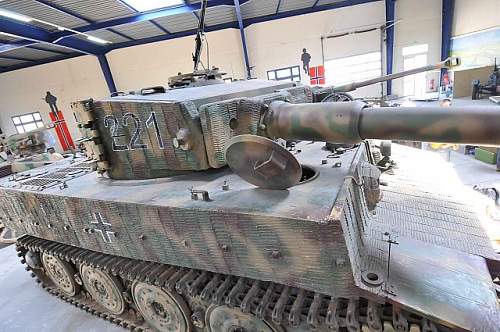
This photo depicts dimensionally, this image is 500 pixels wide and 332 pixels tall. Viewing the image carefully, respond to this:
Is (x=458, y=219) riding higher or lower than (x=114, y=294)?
higher

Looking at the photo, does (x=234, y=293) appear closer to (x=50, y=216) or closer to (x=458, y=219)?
(x=458, y=219)

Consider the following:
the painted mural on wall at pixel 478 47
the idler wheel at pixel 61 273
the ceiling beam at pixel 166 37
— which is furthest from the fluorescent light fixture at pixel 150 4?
the painted mural on wall at pixel 478 47

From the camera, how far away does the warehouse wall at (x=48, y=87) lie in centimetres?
2045

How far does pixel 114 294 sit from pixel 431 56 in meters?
17.8

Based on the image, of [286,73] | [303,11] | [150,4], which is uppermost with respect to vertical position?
[150,4]

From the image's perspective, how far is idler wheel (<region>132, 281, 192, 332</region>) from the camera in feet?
11.9

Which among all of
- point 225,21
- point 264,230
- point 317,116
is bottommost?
point 264,230

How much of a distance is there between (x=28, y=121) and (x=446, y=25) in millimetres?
25737

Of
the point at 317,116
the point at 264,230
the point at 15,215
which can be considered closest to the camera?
the point at 264,230

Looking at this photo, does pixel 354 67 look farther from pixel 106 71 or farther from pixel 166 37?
pixel 106 71

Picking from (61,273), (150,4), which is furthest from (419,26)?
(61,273)

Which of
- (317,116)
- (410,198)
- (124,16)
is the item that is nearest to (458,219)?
(410,198)

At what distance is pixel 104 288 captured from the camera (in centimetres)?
445

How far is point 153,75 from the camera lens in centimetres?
1938
